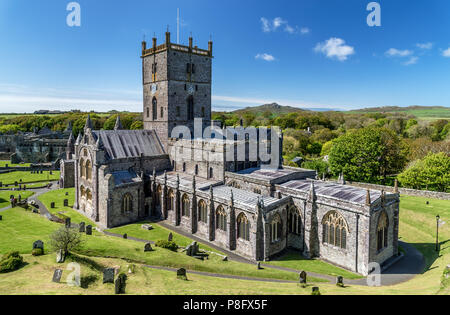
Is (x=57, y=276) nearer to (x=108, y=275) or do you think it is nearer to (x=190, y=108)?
(x=108, y=275)

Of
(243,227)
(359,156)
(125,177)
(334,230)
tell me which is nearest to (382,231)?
(334,230)

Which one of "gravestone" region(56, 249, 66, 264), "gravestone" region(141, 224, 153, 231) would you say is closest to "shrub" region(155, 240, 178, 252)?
"gravestone" region(141, 224, 153, 231)

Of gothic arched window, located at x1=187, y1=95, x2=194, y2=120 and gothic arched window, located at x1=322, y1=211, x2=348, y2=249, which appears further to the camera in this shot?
gothic arched window, located at x1=187, y1=95, x2=194, y2=120

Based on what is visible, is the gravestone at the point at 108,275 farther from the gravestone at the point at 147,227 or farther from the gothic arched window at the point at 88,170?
the gothic arched window at the point at 88,170

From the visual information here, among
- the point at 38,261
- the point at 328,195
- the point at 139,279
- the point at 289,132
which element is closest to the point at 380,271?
Answer: the point at 328,195

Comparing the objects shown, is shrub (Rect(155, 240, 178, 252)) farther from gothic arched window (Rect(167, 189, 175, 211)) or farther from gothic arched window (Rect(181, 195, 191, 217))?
gothic arched window (Rect(167, 189, 175, 211))

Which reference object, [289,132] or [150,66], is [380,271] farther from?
[289,132]
